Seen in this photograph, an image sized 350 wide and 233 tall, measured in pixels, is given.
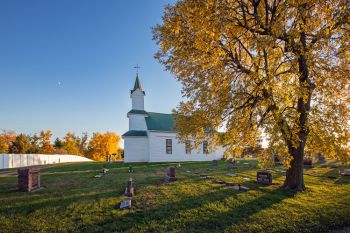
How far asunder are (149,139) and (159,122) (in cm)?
362

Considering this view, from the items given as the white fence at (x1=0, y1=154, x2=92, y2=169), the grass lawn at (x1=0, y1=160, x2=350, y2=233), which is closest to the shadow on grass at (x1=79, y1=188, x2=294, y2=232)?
the grass lawn at (x1=0, y1=160, x2=350, y2=233)

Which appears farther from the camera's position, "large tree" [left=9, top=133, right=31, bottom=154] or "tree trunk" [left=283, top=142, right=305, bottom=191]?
"large tree" [left=9, top=133, right=31, bottom=154]

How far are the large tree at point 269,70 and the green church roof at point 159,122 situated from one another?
1795 cm

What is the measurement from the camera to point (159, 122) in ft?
99.9

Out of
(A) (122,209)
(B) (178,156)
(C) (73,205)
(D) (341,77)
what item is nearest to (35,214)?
(C) (73,205)

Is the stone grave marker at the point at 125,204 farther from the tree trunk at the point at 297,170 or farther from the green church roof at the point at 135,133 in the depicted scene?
the green church roof at the point at 135,133

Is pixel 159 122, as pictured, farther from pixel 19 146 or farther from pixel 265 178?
pixel 19 146

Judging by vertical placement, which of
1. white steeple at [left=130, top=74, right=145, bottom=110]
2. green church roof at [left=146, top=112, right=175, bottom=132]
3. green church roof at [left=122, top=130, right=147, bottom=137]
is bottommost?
green church roof at [left=122, top=130, right=147, bottom=137]

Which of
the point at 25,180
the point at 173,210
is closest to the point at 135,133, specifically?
the point at 25,180

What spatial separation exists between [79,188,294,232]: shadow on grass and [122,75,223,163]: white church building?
17.9 m

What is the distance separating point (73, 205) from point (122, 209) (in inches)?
73.0

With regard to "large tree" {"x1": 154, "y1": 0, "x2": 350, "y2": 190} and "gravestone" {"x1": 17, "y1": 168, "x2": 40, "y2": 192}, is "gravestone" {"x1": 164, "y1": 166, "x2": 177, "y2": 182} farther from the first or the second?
"gravestone" {"x1": 17, "y1": 168, "x2": 40, "y2": 192}

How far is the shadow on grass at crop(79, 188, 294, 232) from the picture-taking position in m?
5.95

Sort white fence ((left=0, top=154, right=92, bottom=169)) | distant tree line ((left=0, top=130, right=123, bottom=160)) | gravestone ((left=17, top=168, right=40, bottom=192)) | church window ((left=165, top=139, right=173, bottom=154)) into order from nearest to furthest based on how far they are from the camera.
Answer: gravestone ((left=17, top=168, right=40, bottom=192)) → white fence ((left=0, top=154, right=92, bottom=169)) → church window ((left=165, top=139, right=173, bottom=154)) → distant tree line ((left=0, top=130, right=123, bottom=160))
